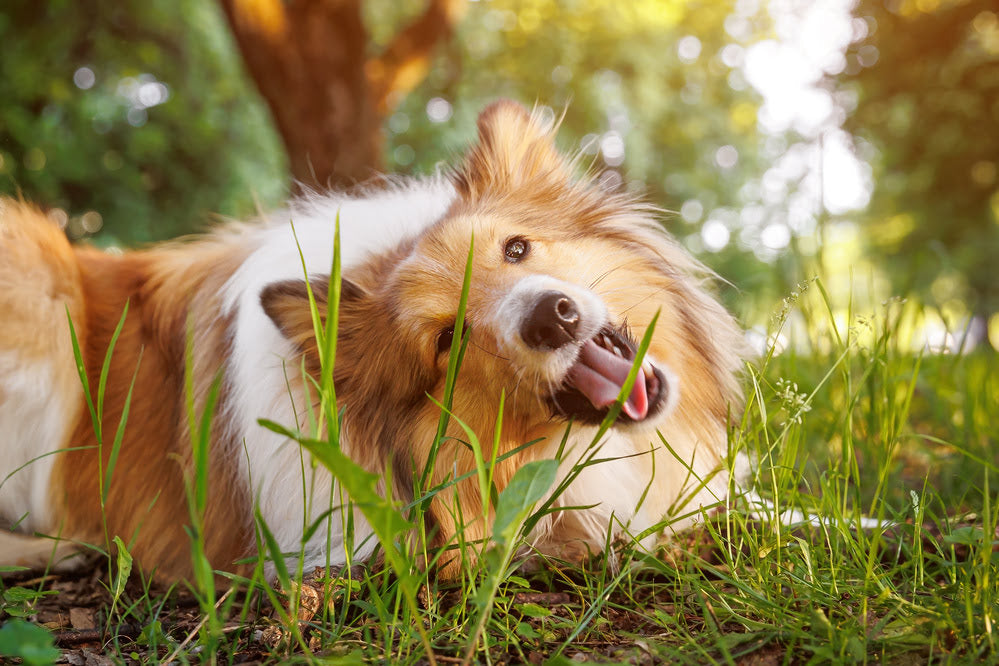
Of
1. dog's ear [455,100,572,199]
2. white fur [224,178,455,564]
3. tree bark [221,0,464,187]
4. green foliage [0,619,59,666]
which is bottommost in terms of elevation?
green foliage [0,619,59,666]

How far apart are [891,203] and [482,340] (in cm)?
1716

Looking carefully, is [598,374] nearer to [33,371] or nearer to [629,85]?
[33,371]

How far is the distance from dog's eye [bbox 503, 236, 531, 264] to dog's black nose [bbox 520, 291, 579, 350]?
1.13 feet

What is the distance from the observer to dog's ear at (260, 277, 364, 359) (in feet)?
7.20

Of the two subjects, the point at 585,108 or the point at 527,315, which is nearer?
the point at 527,315

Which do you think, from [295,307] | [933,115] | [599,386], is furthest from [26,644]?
[933,115]

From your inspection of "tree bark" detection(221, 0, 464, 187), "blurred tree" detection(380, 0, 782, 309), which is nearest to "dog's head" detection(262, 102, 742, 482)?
"tree bark" detection(221, 0, 464, 187)

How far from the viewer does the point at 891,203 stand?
642 inches

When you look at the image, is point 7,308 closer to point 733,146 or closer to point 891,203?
point 733,146

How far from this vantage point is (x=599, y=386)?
2068 millimetres

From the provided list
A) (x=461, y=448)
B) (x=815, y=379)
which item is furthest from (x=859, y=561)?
(x=815, y=379)

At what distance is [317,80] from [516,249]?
542cm

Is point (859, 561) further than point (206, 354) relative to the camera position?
No

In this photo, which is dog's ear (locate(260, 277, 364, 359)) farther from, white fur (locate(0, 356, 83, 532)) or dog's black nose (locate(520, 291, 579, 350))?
white fur (locate(0, 356, 83, 532))
